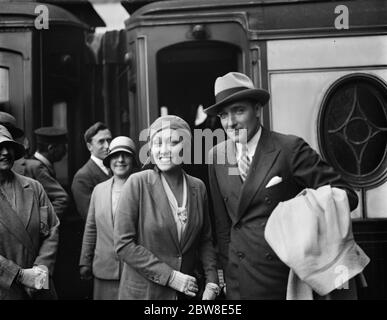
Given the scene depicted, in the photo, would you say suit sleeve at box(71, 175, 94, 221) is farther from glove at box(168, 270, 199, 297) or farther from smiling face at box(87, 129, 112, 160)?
glove at box(168, 270, 199, 297)

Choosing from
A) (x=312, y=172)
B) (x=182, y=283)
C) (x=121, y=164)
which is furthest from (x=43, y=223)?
(x=312, y=172)

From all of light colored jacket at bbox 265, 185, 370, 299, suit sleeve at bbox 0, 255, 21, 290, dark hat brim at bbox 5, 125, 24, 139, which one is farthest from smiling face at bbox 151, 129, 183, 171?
dark hat brim at bbox 5, 125, 24, 139

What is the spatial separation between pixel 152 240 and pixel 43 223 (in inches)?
28.0

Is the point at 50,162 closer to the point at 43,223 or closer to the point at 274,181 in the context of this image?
the point at 43,223

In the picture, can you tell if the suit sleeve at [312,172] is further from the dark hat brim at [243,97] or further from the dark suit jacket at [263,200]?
the dark hat brim at [243,97]

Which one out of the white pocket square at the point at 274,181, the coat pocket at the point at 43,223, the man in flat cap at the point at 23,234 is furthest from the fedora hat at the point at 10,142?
the white pocket square at the point at 274,181

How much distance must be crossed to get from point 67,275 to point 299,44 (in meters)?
2.19

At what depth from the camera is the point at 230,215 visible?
2.80 meters

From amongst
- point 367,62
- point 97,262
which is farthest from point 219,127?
point 97,262

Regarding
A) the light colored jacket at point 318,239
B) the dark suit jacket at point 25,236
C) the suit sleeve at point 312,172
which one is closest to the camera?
the light colored jacket at point 318,239

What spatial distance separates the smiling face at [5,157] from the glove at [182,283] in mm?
1081

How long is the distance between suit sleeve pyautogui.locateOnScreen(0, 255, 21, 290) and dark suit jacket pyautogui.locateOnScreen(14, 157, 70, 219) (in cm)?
82

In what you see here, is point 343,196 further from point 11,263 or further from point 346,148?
point 11,263

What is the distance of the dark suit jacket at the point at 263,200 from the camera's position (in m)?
2.67
